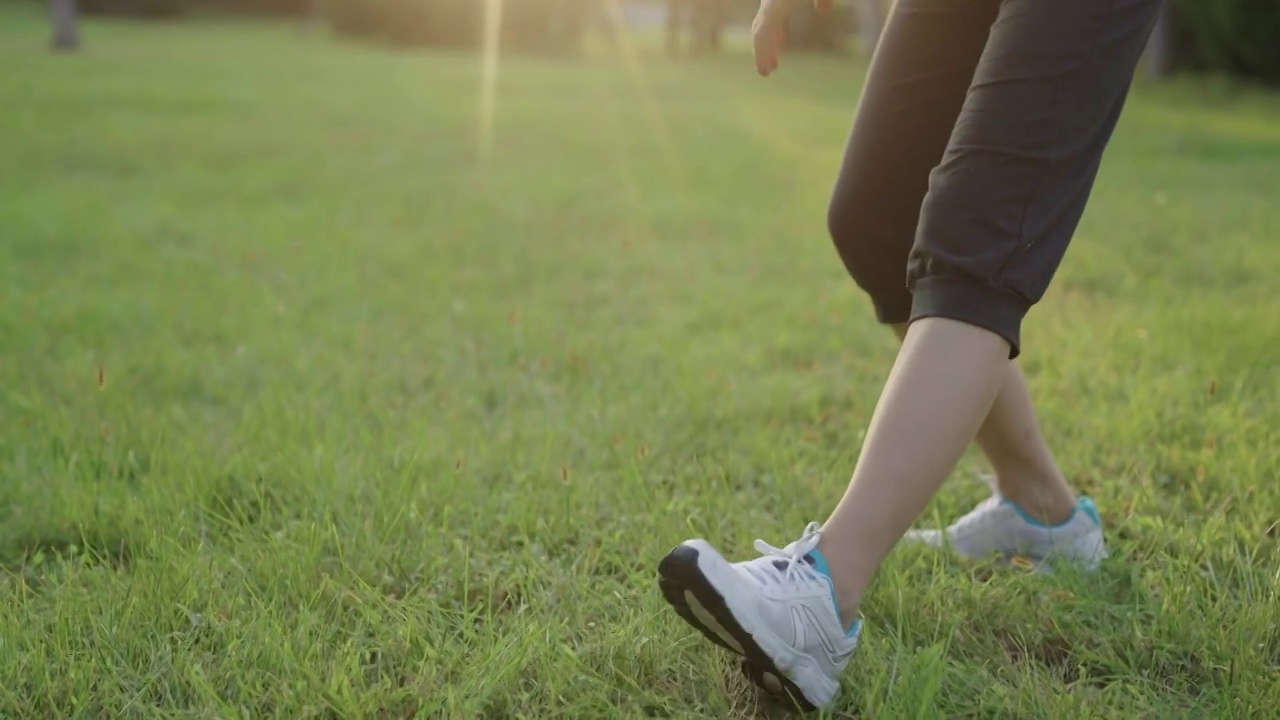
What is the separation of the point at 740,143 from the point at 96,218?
5097 millimetres

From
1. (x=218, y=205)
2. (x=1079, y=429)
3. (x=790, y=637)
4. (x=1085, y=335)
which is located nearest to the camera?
(x=790, y=637)

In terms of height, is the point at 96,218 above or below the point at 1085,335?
below

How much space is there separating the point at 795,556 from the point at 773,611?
10cm

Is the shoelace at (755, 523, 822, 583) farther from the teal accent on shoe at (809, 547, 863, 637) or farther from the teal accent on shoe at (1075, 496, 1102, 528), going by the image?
the teal accent on shoe at (1075, 496, 1102, 528)

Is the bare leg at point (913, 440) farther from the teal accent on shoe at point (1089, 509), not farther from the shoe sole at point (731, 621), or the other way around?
the teal accent on shoe at point (1089, 509)

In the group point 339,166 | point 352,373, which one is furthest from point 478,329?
point 339,166

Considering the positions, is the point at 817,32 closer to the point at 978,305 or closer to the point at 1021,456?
the point at 1021,456

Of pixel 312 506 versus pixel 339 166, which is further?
pixel 339 166

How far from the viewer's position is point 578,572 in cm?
192

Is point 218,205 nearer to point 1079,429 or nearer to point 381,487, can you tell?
point 381,487

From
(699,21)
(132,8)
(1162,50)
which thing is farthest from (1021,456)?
(132,8)

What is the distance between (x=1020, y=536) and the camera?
1.96 m

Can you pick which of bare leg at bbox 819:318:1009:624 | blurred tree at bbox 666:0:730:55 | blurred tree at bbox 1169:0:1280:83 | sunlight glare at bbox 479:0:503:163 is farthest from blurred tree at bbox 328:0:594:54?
bare leg at bbox 819:318:1009:624

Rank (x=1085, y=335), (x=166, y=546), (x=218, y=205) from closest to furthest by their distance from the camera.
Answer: (x=166, y=546) < (x=1085, y=335) < (x=218, y=205)
